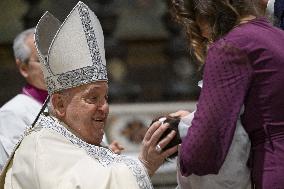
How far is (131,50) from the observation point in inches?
345

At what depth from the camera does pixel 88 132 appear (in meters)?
3.33

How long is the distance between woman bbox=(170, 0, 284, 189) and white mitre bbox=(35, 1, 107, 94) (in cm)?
56

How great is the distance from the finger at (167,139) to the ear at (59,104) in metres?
0.37

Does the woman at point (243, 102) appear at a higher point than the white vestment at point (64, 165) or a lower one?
higher

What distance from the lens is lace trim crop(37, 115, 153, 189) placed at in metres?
3.26

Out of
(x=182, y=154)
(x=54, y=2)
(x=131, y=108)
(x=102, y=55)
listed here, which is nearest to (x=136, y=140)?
(x=131, y=108)

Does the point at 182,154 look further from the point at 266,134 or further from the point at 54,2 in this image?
the point at 54,2

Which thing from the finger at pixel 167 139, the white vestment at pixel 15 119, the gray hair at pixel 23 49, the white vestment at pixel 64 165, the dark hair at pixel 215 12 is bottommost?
the white vestment at pixel 15 119

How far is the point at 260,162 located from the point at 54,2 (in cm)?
591

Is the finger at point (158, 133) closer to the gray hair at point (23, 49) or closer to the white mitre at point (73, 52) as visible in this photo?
the white mitre at point (73, 52)

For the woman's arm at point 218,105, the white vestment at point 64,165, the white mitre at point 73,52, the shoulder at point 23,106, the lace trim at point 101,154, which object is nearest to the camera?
the woman's arm at point 218,105

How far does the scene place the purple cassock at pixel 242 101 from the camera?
2898 millimetres

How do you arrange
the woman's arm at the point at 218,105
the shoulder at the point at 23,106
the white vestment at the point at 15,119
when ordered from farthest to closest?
the shoulder at the point at 23,106 < the white vestment at the point at 15,119 < the woman's arm at the point at 218,105

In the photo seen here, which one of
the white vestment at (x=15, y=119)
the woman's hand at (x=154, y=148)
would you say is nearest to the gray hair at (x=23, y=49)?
the white vestment at (x=15, y=119)
